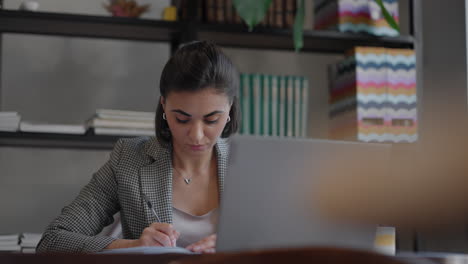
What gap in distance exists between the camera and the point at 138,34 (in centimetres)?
279

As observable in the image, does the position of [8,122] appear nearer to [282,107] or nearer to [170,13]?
[170,13]

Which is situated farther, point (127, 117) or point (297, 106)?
point (297, 106)

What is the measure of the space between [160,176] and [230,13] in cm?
107

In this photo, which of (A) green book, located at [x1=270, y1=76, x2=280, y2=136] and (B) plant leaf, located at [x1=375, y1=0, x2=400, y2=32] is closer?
(B) plant leaf, located at [x1=375, y1=0, x2=400, y2=32]

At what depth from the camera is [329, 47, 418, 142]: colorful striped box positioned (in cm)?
269

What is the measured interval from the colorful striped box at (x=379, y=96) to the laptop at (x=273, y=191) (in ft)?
5.13

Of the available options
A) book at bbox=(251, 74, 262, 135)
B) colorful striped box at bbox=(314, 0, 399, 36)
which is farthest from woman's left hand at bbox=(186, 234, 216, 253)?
colorful striped box at bbox=(314, 0, 399, 36)

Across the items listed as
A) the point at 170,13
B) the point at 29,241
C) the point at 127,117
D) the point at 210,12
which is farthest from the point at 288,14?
the point at 29,241


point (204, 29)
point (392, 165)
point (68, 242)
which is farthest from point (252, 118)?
point (392, 165)

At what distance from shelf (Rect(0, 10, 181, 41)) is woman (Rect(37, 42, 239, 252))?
0.82 metres

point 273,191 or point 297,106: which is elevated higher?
point 297,106

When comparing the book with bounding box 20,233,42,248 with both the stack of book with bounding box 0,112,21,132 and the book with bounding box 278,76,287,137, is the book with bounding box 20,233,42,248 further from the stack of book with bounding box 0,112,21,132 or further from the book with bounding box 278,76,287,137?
the book with bounding box 278,76,287,137

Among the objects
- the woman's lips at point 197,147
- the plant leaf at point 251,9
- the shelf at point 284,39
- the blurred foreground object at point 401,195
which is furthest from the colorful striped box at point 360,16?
the blurred foreground object at point 401,195

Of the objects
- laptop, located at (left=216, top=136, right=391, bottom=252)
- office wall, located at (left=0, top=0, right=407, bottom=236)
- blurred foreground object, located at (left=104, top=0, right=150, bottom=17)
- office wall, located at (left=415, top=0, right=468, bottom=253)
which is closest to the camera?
laptop, located at (left=216, top=136, right=391, bottom=252)
